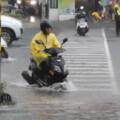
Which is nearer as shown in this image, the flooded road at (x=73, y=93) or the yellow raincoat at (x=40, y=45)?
the flooded road at (x=73, y=93)

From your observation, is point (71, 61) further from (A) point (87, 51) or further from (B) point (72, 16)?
(B) point (72, 16)

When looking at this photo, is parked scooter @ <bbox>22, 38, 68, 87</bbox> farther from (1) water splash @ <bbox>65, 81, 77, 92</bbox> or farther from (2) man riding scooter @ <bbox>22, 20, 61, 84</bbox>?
(1) water splash @ <bbox>65, 81, 77, 92</bbox>

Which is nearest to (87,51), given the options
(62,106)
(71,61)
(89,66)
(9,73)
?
(71,61)

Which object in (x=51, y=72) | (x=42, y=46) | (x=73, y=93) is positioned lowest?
(x=73, y=93)

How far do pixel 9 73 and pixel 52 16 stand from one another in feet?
114

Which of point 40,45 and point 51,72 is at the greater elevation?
point 40,45

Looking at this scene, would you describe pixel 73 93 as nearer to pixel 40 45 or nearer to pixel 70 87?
pixel 70 87

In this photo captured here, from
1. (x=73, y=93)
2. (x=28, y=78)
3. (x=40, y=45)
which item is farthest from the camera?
(x=28, y=78)

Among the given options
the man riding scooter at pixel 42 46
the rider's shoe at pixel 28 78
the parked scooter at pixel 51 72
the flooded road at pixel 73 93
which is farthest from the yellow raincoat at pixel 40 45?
the flooded road at pixel 73 93

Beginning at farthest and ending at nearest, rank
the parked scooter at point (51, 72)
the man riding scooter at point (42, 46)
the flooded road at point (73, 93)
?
the man riding scooter at point (42, 46) < the parked scooter at point (51, 72) < the flooded road at point (73, 93)

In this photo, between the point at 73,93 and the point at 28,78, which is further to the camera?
the point at 28,78

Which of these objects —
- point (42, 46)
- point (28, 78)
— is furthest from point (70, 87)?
point (42, 46)

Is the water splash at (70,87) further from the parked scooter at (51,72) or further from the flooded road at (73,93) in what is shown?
the parked scooter at (51,72)

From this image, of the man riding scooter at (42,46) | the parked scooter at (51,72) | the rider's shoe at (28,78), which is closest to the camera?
the parked scooter at (51,72)
